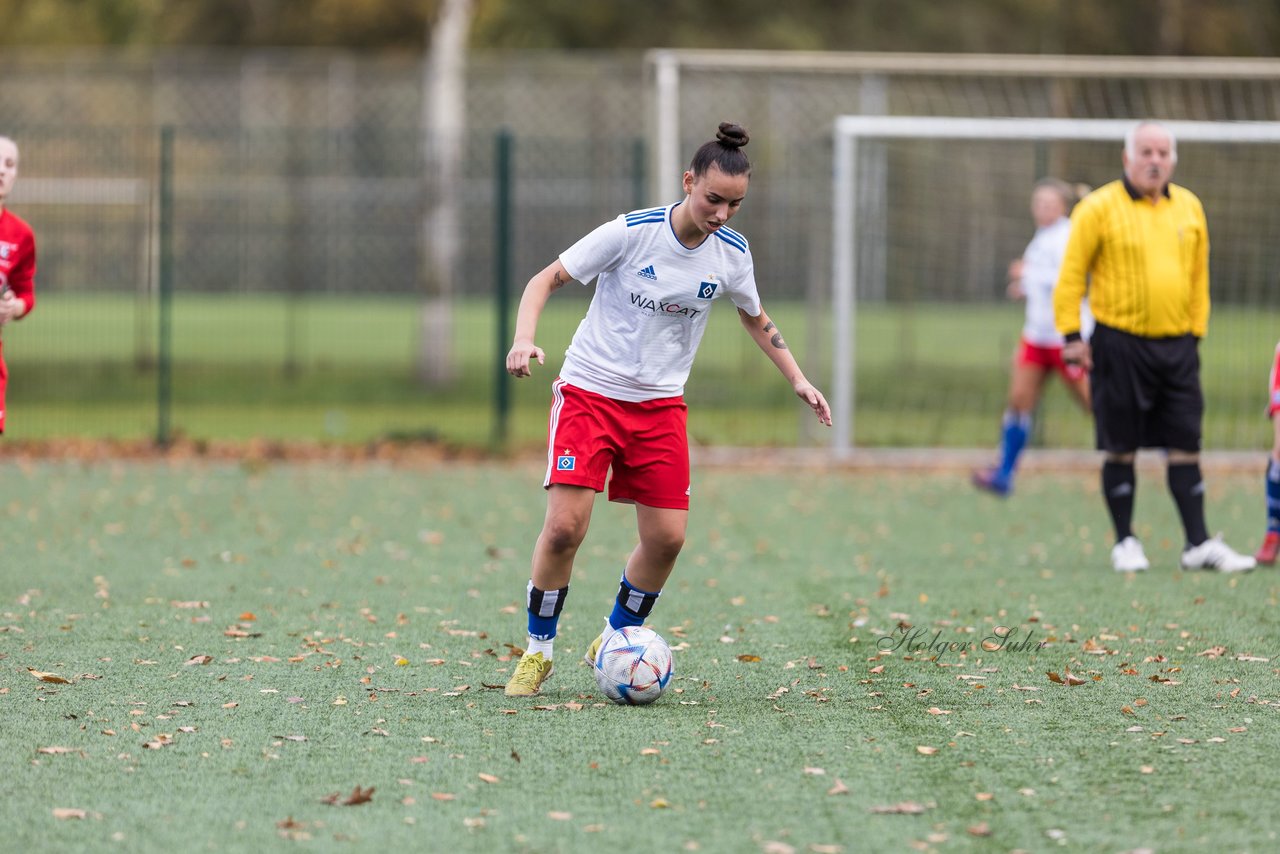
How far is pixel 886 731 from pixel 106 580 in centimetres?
447

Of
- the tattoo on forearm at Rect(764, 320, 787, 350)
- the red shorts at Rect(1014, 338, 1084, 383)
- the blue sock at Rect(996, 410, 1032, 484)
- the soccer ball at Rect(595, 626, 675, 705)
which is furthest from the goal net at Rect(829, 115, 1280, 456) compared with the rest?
the soccer ball at Rect(595, 626, 675, 705)

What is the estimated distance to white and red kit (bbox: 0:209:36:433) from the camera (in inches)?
282

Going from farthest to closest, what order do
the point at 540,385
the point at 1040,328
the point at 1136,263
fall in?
1. the point at 540,385
2. the point at 1040,328
3. the point at 1136,263

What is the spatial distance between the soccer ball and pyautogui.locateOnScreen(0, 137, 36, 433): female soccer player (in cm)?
311

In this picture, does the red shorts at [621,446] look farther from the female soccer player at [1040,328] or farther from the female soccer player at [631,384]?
Result: the female soccer player at [1040,328]

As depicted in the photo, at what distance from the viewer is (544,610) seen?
18.5ft

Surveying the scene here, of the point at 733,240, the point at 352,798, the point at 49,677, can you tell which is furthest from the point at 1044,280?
the point at 352,798

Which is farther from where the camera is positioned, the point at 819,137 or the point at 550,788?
the point at 819,137

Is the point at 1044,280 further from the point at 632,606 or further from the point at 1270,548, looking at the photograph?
the point at 632,606

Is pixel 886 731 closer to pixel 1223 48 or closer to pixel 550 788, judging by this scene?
pixel 550 788

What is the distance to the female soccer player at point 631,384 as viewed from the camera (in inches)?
217

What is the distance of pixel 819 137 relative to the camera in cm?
1435

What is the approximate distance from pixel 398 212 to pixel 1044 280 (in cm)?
2061

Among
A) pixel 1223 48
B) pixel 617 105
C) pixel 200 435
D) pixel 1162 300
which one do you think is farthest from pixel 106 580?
pixel 617 105
